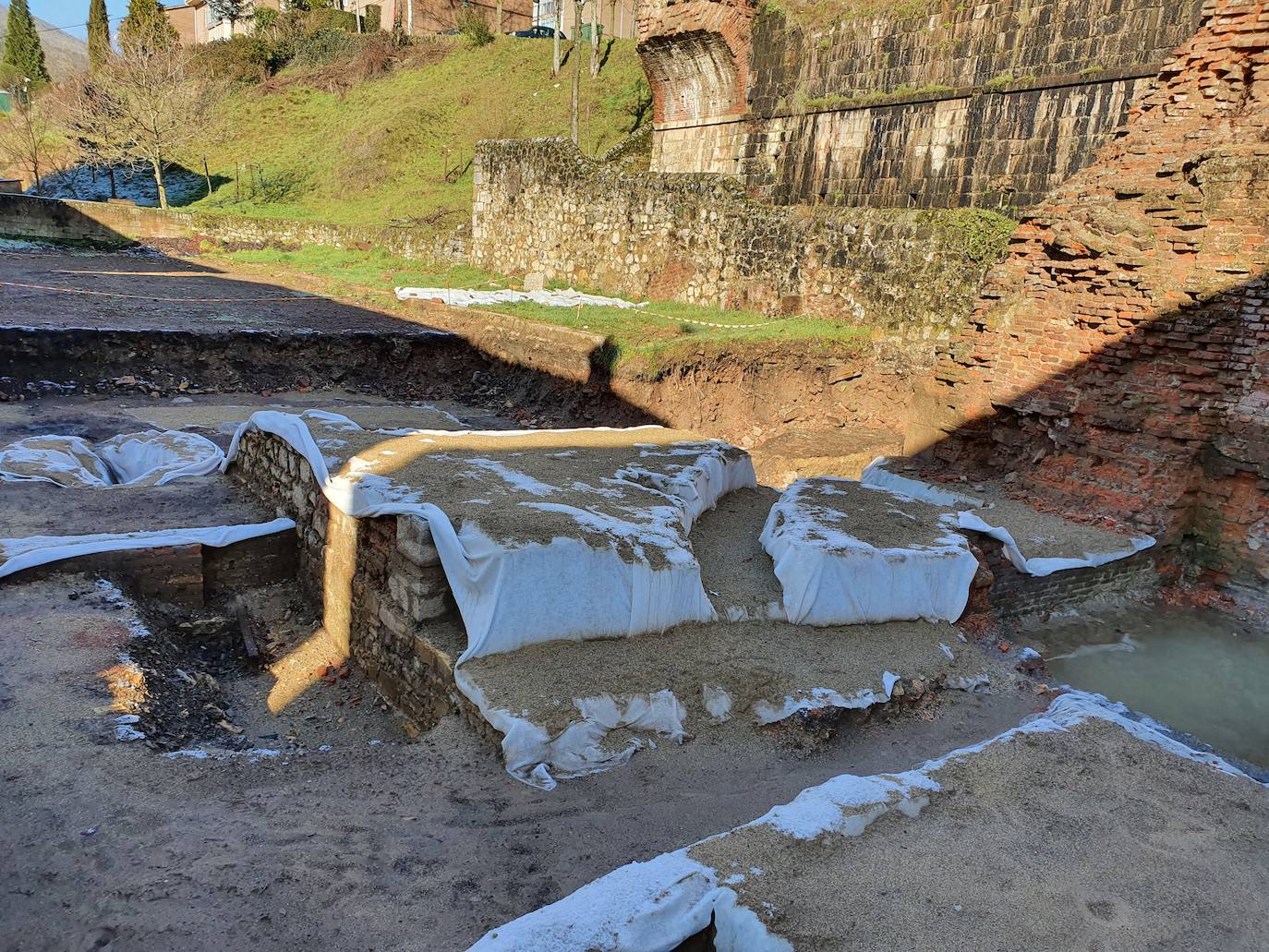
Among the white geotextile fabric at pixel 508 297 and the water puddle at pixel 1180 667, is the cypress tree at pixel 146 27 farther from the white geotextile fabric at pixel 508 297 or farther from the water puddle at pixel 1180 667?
the water puddle at pixel 1180 667

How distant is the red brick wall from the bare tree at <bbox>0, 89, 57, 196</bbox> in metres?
30.1

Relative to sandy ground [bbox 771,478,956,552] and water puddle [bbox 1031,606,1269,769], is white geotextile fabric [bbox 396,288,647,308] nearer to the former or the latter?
sandy ground [bbox 771,478,956,552]

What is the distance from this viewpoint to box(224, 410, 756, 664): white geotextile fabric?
4.20 metres

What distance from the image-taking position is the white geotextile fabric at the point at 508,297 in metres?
13.9

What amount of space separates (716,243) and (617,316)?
229cm

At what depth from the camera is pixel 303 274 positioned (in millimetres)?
16938

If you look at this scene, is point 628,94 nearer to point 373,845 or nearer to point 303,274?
point 303,274

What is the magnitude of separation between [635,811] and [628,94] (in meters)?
24.0

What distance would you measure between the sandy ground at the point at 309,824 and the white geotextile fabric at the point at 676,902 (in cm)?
42

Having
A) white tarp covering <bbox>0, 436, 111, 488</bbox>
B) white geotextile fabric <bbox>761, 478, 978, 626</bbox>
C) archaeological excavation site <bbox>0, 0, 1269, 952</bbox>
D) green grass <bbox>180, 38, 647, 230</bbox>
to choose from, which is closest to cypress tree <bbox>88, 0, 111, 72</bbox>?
green grass <bbox>180, 38, 647, 230</bbox>

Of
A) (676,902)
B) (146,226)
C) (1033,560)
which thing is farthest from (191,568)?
(146,226)

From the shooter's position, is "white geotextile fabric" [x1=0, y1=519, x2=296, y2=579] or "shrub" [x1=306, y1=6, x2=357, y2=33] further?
"shrub" [x1=306, y1=6, x2=357, y2=33]

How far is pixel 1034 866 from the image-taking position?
2.98 meters

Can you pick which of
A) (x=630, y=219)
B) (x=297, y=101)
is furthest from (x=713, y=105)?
(x=297, y=101)
